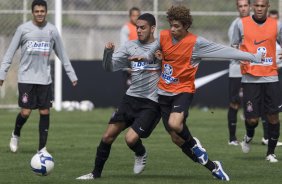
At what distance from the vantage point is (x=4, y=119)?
21438mm

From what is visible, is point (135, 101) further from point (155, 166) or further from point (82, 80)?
point (82, 80)

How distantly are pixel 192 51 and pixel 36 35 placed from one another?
11.9 ft

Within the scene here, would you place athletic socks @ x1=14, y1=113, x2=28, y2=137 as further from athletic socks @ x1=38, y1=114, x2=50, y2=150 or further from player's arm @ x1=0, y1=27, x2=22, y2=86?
player's arm @ x1=0, y1=27, x2=22, y2=86

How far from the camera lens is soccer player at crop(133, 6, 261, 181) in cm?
1118

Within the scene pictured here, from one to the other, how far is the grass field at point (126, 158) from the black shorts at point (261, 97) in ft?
2.22

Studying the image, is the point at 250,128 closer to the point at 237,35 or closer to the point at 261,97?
the point at 261,97

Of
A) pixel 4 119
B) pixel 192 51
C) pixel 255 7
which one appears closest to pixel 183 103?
pixel 192 51

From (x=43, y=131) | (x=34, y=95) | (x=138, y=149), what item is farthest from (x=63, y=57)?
(x=138, y=149)

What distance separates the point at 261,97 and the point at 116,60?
110 inches

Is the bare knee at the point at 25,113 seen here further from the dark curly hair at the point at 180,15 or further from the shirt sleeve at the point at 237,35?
the dark curly hair at the point at 180,15

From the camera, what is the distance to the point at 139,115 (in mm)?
11469

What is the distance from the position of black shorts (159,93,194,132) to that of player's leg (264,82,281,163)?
7.26ft

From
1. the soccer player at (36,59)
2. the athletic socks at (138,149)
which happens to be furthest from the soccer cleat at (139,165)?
the soccer player at (36,59)

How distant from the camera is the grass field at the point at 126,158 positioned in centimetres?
1152
